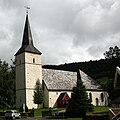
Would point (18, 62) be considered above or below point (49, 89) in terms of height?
above

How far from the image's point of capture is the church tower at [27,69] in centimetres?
6819

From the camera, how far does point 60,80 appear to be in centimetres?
7544

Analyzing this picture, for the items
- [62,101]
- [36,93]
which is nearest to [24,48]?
[36,93]

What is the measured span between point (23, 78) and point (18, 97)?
5089 millimetres

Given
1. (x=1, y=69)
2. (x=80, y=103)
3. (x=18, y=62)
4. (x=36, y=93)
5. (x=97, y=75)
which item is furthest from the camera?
(x=97, y=75)

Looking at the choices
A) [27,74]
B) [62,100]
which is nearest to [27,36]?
[27,74]

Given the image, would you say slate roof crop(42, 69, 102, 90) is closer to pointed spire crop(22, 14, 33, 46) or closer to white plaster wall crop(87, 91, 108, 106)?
white plaster wall crop(87, 91, 108, 106)

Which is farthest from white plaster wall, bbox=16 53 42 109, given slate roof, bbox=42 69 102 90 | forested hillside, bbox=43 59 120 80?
forested hillside, bbox=43 59 120 80

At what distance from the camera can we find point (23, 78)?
69.1 metres

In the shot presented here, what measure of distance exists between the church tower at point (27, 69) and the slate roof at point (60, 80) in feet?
9.35

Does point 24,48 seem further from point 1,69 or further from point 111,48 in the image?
point 111,48

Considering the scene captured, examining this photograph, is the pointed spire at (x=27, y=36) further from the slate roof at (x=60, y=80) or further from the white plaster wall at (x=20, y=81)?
the slate roof at (x=60, y=80)

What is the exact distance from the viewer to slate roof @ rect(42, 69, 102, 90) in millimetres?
72188

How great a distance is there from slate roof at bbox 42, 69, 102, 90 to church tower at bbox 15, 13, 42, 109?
2.85 meters
